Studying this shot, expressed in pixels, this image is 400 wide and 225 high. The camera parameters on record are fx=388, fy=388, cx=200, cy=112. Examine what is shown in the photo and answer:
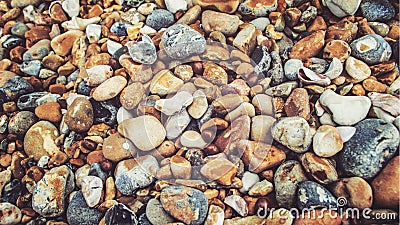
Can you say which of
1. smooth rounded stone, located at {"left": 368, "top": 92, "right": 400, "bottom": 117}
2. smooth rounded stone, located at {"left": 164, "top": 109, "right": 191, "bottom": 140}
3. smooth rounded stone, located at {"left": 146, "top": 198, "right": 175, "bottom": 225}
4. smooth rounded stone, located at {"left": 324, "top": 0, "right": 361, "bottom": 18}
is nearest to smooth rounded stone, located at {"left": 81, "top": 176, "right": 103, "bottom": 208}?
smooth rounded stone, located at {"left": 146, "top": 198, "right": 175, "bottom": 225}

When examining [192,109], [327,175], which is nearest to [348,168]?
[327,175]

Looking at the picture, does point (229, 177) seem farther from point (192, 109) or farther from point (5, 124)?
point (5, 124)

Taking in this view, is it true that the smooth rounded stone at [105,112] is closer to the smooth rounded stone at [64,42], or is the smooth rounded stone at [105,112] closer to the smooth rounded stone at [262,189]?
the smooth rounded stone at [64,42]

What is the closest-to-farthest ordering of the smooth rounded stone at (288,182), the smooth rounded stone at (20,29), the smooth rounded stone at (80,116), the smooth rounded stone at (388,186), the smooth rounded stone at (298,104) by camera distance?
Answer: the smooth rounded stone at (388,186)
the smooth rounded stone at (288,182)
the smooth rounded stone at (298,104)
the smooth rounded stone at (80,116)
the smooth rounded stone at (20,29)

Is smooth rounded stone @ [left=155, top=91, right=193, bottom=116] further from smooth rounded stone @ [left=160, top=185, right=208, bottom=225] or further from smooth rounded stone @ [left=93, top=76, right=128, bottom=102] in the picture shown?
smooth rounded stone @ [left=160, top=185, right=208, bottom=225]

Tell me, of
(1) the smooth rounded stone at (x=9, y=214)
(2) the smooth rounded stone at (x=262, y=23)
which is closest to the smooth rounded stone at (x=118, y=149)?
(1) the smooth rounded stone at (x=9, y=214)
